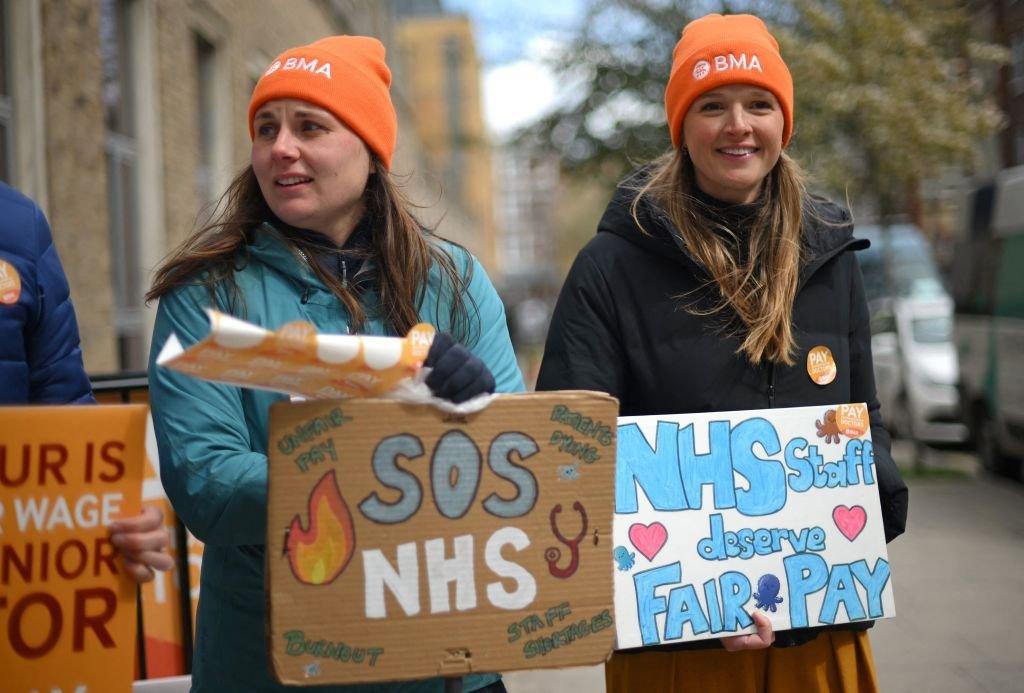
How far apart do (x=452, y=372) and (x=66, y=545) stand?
2.48ft

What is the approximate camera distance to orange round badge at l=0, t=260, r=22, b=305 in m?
2.60

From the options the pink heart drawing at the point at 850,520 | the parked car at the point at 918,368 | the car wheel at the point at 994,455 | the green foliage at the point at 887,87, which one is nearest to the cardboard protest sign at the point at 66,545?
the pink heart drawing at the point at 850,520

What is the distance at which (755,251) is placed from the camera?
2857 mm

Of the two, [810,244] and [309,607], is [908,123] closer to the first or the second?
[810,244]

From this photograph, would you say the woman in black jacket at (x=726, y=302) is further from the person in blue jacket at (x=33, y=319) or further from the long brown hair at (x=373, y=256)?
the person in blue jacket at (x=33, y=319)

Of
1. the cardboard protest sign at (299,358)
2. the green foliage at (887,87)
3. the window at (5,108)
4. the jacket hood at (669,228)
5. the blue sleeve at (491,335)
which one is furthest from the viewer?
the green foliage at (887,87)

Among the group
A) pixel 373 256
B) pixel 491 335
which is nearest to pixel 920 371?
pixel 491 335

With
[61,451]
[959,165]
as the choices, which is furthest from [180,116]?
[959,165]

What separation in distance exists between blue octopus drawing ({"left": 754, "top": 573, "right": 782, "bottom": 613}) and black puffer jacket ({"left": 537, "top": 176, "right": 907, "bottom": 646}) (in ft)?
0.56

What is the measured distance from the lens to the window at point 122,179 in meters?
9.68

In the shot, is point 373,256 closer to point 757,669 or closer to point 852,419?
point 852,419

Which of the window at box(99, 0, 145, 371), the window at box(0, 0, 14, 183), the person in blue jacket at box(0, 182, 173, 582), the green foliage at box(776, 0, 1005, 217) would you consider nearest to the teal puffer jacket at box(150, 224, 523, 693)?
the person in blue jacket at box(0, 182, 173, 582)

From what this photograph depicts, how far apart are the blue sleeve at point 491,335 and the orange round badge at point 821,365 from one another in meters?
0.72

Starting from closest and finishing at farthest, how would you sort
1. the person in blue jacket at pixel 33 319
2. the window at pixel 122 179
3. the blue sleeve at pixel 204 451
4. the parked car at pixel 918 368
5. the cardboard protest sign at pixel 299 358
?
the cardboard protest sign at pixel 299 358
the blue sleeve at pixel 204 451
the person in blue jacket at pixel 33 319
the window at pixel 122 179
the parked car at pixel 918 368
